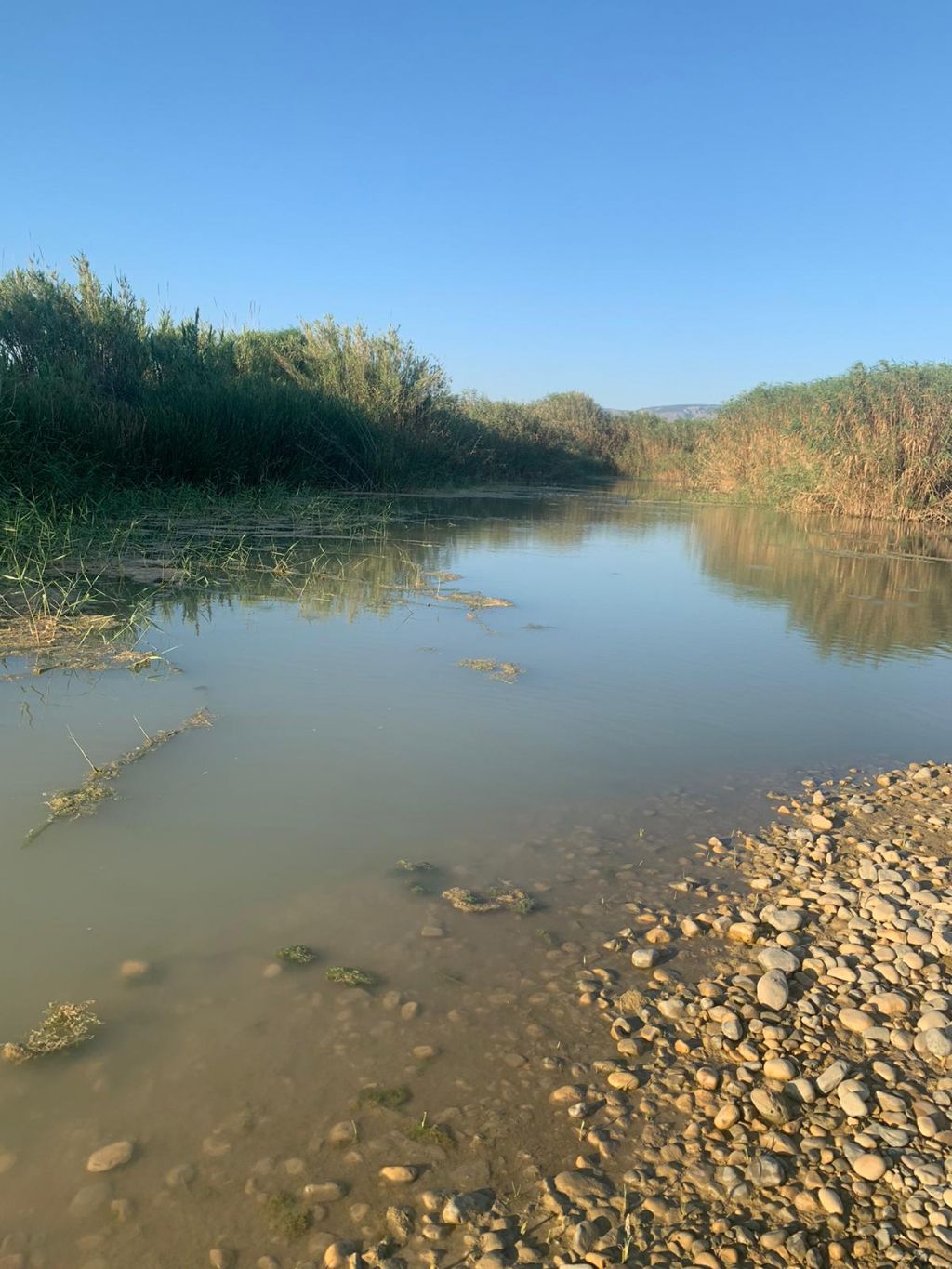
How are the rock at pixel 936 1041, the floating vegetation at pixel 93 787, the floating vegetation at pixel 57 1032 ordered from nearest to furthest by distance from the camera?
the floating vegetation at pixel 57 1032
the rock at pixel 936 1041
the floating vegetation at pixel 93 787

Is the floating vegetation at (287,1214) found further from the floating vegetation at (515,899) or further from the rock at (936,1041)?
the rock at (936,1041)

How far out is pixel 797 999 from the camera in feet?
6.30

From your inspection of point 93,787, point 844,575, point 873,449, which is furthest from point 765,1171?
point 873,449

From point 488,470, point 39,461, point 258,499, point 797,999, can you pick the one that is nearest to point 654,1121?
point 797,999

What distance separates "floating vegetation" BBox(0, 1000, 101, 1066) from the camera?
5.23 feet

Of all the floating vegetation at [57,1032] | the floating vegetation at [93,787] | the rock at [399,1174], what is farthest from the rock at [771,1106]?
the floating vegetation at [93,787]

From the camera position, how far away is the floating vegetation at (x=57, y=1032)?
5.23ft

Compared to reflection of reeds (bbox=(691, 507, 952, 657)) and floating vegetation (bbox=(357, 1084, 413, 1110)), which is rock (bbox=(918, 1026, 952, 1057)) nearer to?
floating vegetation (bbox=(357, 1084, 413, 1110))

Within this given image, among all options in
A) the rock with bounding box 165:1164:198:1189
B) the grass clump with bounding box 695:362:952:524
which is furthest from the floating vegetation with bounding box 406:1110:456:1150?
the grass clump with bounding box 695:362:952:524

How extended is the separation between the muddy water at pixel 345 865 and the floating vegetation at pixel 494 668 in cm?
7

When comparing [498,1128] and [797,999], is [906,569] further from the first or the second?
[498,1128]

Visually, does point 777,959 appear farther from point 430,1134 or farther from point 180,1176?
point 180,1176

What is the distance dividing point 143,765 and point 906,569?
9091 mm

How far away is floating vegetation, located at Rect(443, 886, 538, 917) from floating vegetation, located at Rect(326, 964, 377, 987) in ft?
1.21
